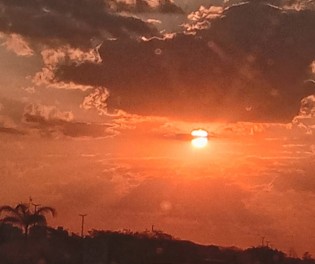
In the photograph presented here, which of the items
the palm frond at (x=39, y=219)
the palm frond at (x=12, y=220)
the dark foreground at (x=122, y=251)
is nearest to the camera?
the dark foreground at (x=122, y=251)

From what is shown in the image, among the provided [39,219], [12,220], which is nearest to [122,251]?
[39,219]

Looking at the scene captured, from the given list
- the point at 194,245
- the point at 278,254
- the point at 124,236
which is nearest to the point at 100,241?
the point at 124,236

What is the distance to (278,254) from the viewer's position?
1159 inches

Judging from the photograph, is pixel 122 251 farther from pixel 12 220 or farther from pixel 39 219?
pixel 12 220

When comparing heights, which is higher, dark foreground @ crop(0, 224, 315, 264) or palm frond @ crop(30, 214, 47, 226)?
palm frond @ crop(30, 214, 47, 226)

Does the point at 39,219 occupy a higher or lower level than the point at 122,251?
higher

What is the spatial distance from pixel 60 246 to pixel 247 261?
620 centimetres

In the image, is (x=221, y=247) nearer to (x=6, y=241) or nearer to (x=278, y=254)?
(x=278, y=254)

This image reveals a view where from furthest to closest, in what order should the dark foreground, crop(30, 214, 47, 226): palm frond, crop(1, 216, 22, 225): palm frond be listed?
crop(1, 216, 22, 225): palm frond, crop(30, 214, 47, 226): palm frond, the dark foreground

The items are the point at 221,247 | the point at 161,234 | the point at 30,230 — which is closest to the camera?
the point at 221,247

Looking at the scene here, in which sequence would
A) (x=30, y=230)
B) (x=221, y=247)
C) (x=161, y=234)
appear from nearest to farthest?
(x=221, y=247) → (x=161, y=234) → (x=30, y=230)

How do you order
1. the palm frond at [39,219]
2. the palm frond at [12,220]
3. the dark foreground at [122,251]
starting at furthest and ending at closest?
the palm frond at [12,220] < the palm frond at [39,219] < the dark foreground at [122,251]

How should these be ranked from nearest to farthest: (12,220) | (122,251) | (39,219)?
(122,251) < (39,219) < (12,220)

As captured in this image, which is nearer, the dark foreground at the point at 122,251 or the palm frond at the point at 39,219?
the dark foreground at the point at 122,251
